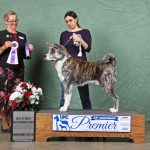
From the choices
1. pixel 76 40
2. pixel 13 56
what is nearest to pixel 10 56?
pixel 13 56

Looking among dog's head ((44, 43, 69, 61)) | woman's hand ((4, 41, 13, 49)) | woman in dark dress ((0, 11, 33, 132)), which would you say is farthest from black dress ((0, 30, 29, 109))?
dog's head ((44, 43, 69, 61))

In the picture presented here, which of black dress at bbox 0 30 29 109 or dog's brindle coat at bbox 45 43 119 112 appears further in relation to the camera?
black dress at bbox 0 30 29 109

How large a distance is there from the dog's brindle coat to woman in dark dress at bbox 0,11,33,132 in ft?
1.59

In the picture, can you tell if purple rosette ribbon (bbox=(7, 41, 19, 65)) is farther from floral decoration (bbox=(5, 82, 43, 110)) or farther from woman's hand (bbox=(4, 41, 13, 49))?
floral decoration (bbox=(5, 82, 43, 110))

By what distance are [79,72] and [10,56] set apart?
780 mm

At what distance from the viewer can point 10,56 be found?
4.11m

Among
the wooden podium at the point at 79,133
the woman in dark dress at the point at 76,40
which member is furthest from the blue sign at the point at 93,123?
the woman in dark dress at the point at 76,40

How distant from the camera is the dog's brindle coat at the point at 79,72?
3844 mm

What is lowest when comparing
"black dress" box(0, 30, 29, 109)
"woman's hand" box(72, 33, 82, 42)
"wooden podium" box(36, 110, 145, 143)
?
"wooden podium" box(36, 110, 145, 143)

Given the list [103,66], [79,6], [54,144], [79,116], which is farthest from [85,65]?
[79,6]

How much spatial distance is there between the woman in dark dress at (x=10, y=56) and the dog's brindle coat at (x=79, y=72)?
1.59ft

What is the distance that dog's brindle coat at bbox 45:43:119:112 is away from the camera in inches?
151

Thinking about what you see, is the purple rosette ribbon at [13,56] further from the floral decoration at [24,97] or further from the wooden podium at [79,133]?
the wooden podium at [79,133]

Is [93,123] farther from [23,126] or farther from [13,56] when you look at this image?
[13,56]
